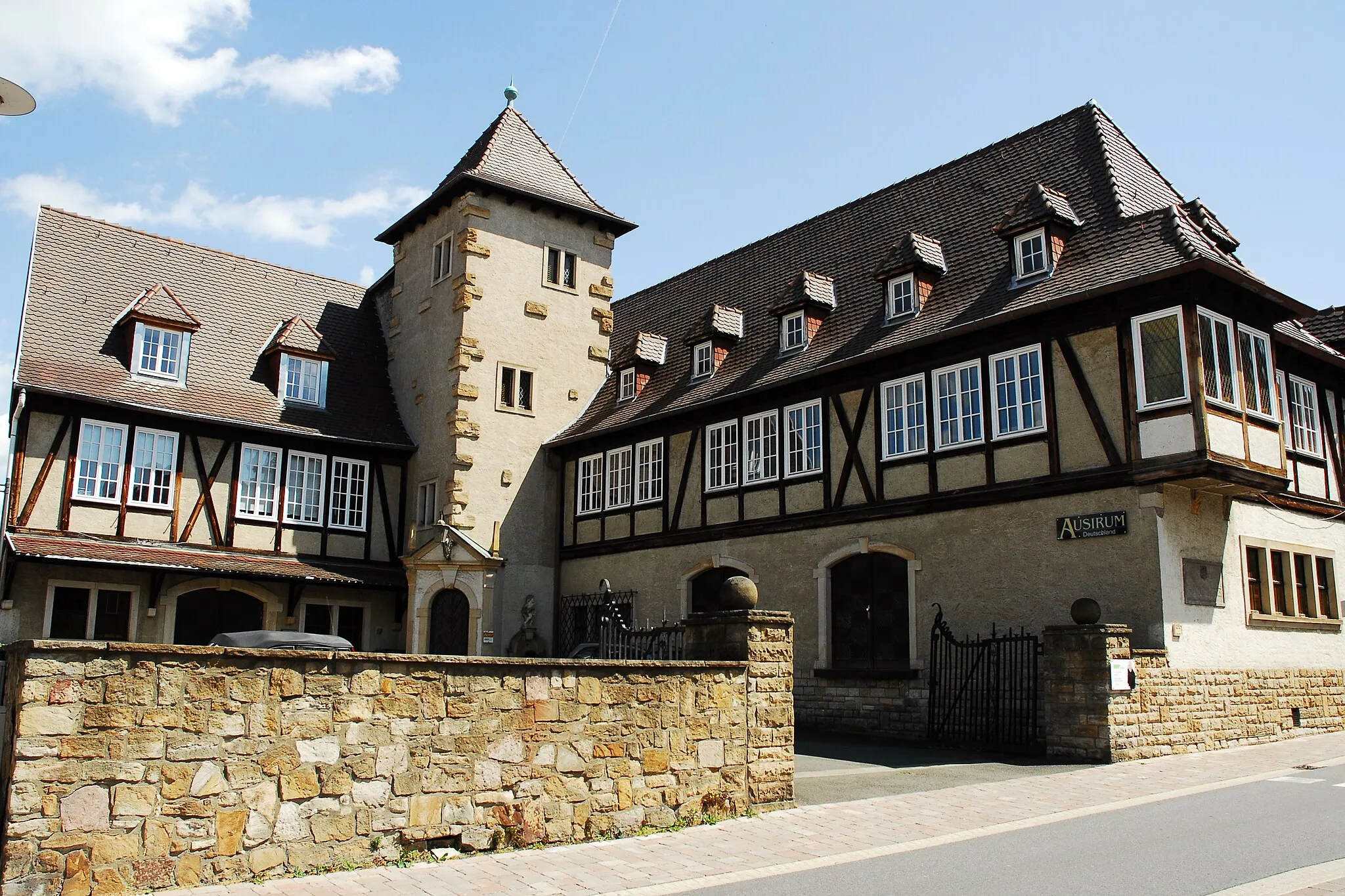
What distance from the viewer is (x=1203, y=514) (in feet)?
50.5

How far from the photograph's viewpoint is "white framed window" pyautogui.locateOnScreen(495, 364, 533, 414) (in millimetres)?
25219

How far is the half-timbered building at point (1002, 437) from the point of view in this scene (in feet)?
49.1

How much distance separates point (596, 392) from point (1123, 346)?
14283 mm

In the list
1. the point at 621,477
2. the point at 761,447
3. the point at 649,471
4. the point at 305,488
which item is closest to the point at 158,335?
the point at 305,488

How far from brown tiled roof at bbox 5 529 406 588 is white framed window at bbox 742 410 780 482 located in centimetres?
859

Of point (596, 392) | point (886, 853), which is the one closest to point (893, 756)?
point (886, 853)

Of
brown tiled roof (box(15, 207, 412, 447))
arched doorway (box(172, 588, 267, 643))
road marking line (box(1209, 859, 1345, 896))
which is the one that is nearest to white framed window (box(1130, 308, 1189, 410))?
road marking line (box(1209, 859, 1345, 896))

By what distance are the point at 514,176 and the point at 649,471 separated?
27.1 feet

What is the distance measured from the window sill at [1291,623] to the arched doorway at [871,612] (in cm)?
505

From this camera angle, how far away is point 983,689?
16.0 meters

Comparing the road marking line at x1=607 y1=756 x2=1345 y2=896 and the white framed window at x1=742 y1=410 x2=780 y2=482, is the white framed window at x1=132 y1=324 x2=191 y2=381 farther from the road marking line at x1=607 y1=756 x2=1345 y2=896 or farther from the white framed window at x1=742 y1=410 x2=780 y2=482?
the road marking line at x1=607 y1=756 x2=1345 y2=896

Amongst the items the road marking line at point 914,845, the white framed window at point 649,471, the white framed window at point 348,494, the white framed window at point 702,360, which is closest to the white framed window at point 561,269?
the white framed window at point 702,360

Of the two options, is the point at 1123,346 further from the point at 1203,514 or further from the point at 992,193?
the point at 992,193

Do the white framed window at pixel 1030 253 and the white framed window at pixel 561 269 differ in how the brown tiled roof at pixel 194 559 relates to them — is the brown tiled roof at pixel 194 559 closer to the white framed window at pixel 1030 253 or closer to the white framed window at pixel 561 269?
the white framed window at pixel 561 269
